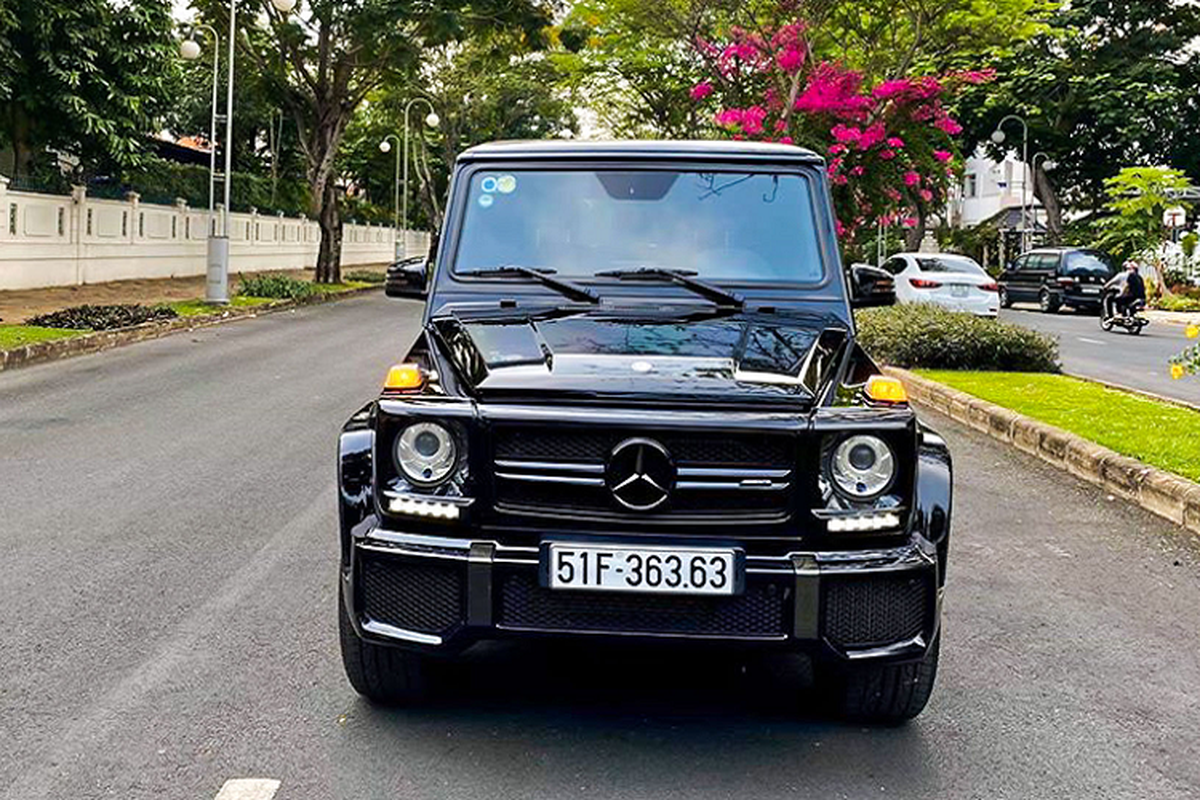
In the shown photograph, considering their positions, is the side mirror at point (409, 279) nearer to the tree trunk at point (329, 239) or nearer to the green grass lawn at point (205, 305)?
the green grass lawn at point (205, 305)

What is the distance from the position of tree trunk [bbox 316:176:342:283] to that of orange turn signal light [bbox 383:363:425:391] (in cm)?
2825

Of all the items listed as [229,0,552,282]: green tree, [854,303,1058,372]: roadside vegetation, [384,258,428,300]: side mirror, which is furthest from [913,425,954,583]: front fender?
[229,0,552,282]: green tree

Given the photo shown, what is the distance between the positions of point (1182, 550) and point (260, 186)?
42824mm

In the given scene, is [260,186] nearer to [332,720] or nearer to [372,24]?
[372,24]

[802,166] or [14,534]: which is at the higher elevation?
[802,166]

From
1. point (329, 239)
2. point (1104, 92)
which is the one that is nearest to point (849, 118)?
point (329, 239)

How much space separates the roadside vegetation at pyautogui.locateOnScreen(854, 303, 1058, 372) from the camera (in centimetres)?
1548

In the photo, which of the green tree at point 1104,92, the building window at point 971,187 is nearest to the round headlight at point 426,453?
the green tree at point 1104,92

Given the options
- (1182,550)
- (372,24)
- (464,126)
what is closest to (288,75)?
(372,24)

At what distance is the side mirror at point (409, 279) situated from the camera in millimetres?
5586

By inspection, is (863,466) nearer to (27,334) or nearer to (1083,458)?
(1083,458)

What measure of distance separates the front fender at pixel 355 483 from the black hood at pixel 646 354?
38 centimetres

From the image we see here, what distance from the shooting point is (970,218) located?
3068 inches

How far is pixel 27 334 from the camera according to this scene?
54.2 ft
